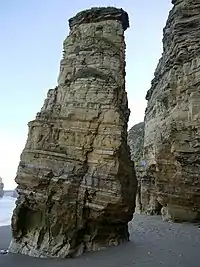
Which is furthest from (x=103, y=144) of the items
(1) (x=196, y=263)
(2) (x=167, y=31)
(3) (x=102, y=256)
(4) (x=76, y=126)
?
(2) (x=167, y=31)

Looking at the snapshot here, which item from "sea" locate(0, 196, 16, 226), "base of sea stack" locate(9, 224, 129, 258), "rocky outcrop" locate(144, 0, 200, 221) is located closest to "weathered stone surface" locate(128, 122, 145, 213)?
"rocky outcrop" locate(144, 0, 200, 221)

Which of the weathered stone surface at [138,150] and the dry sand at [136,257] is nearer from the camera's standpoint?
the dry sand at [136,257]

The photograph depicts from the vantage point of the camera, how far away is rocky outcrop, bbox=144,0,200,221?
19.1 m

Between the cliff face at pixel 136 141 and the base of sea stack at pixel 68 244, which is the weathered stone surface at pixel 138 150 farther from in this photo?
the base of sea stack at pixel 68 244

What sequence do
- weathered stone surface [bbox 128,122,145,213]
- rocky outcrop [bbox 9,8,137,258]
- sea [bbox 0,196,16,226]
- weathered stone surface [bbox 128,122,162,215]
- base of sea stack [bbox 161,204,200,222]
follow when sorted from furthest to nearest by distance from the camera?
weathered stone surface [bbox 128,122,145,213], weathered stone surface [bbox 128,122,162,215], sea [bbox 0,196,16,226], base of sea stack [bbox 161,204,200,222], rocky outcrop [bbox 9,8,137,258]

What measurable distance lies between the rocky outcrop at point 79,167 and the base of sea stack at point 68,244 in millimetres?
35

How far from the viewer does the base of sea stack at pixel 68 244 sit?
36.8ft

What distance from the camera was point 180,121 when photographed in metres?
19.7

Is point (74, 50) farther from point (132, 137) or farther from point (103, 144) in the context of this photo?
point (132, 137)

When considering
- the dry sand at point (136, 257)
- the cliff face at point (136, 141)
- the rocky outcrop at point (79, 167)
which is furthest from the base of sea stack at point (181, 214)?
the cliff face at point (136, 141)

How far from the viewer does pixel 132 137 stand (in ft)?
154

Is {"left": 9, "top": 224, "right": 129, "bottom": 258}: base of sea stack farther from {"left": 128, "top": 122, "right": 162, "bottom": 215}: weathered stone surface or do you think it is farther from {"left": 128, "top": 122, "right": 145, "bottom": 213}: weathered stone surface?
{"left": 128, "top": 122, "right": 145, "bottom": 213}: weathered stone surface

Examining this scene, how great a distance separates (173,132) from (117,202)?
31.5ft

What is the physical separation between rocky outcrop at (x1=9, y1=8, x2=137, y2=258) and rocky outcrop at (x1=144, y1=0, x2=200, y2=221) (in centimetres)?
657
